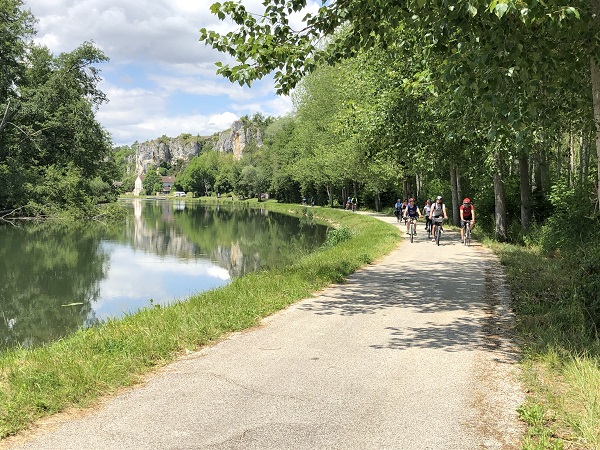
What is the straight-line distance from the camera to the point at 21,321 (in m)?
12.7

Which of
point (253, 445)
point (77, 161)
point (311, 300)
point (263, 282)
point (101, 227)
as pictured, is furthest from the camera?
point (77, 161)

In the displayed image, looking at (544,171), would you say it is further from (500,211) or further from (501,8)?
(501,8)

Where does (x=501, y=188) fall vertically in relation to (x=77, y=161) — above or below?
below

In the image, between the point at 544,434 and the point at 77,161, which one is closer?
the point at 544,434

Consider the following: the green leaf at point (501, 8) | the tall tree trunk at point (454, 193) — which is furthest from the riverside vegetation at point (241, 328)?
the tall tree trunk at point (454, 193)

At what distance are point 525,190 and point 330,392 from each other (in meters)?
16.1

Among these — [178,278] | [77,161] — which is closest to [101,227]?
[77,161]

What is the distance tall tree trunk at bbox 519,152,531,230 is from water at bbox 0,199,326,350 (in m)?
8.94

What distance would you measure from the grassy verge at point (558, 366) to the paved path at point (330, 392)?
206 millimetres

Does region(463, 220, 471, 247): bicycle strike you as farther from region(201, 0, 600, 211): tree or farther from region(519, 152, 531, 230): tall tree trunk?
region(201, 0, 600, 211): tree

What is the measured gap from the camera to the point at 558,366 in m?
5.48

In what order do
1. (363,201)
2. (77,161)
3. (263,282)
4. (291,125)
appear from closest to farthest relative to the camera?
(263,282), (77,161), (363,201), (291,125)

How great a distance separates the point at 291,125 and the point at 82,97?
31949 millimetres

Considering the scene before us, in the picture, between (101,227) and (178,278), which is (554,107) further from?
(101,227)
